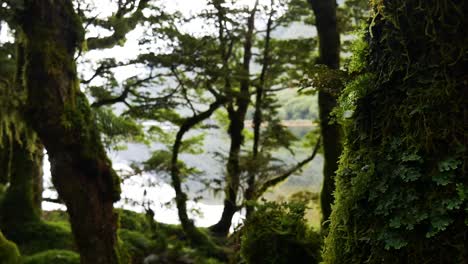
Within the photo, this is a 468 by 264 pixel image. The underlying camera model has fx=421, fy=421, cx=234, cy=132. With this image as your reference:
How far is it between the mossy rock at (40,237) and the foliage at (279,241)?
701cm

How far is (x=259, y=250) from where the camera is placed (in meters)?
3.34

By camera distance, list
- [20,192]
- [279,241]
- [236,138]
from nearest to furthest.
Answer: [279,241] < [20,192] < [236,138]

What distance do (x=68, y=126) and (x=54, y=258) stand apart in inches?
152

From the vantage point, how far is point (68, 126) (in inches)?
211

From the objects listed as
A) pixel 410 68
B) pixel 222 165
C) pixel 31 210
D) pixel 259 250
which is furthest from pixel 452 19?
pixel 222 165

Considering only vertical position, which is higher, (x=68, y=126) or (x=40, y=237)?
(x=68, y=126)

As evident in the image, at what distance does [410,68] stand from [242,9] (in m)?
10.4

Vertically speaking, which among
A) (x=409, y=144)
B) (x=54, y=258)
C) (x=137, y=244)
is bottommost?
(x=137, y=244)

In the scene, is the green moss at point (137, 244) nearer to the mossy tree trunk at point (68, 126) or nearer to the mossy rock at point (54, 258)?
the mossy rock at point (54, 258)

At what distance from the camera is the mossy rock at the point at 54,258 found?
791cm

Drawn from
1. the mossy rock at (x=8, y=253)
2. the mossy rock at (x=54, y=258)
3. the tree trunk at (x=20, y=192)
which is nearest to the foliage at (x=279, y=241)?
the mossy rock at (x=8, y=253)

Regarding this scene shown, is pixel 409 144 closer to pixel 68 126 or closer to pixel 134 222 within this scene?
pixel 68 126

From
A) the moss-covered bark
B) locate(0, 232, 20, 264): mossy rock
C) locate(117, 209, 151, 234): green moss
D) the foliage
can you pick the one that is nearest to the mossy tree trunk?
A: locate(0, 232, 20, 264): mossy rock

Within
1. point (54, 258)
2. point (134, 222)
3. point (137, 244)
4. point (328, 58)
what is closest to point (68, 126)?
point (328, 58)
